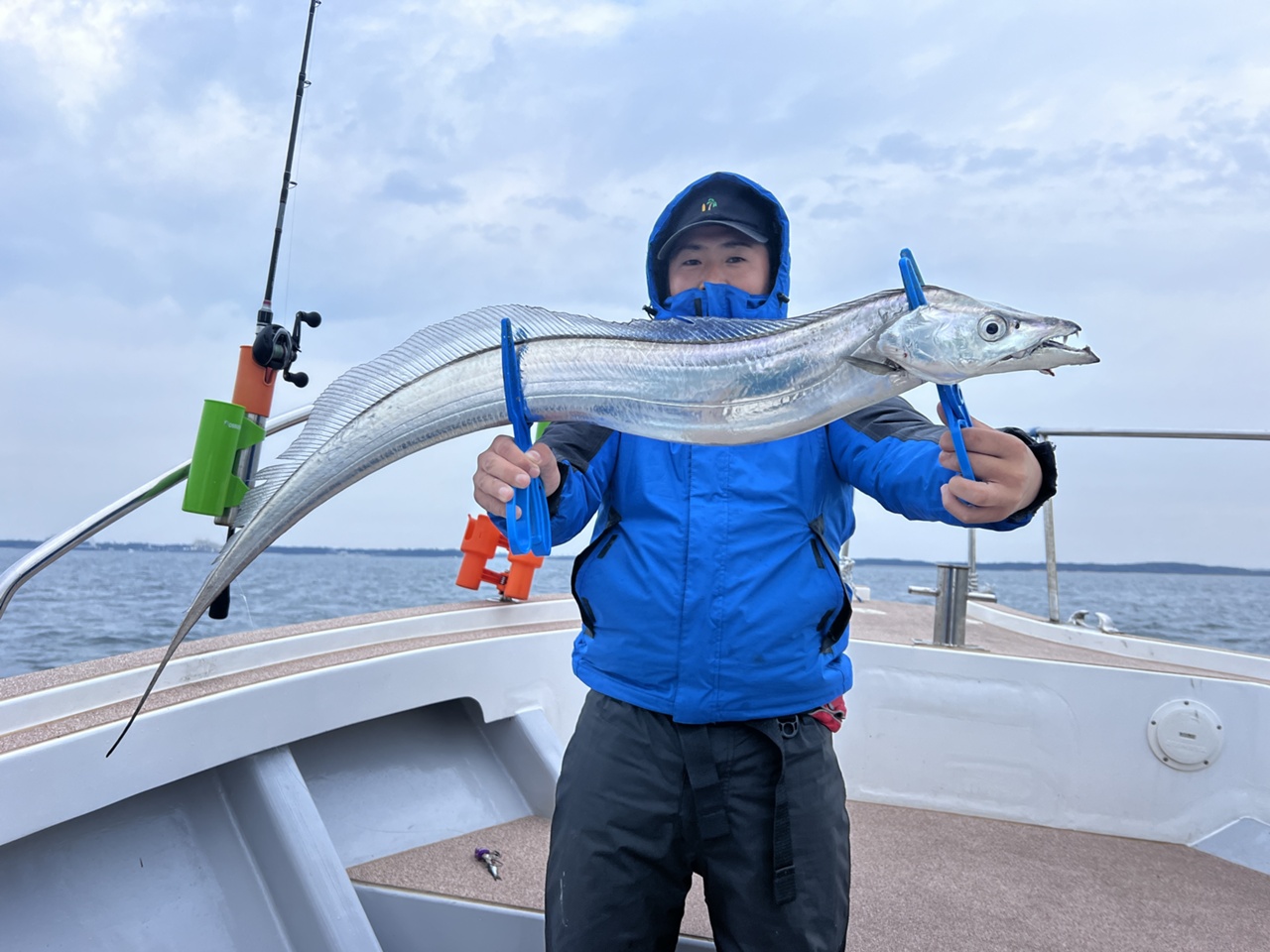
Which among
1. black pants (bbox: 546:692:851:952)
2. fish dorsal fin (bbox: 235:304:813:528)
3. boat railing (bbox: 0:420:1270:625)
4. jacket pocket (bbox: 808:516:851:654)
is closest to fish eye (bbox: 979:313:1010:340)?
fish dorsal fin (bbox: 235:304:813:528)

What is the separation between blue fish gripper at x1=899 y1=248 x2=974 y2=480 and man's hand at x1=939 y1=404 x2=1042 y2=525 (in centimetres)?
1

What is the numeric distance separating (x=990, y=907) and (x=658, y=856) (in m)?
1.86

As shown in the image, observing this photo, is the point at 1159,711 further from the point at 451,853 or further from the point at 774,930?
the point at 451,853

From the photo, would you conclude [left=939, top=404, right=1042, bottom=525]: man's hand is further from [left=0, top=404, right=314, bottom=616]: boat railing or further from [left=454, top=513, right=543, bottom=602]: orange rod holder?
[left=454, top=513, right=543, bottom=602]: orange rod holder

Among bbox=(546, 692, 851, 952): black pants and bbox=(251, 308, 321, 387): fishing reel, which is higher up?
bbox=(251, 308, 321, 387): fishing reel

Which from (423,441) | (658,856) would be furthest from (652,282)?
(658,856)

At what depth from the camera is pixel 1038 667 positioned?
3.77 m

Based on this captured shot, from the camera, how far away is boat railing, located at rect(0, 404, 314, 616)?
7.27 ft

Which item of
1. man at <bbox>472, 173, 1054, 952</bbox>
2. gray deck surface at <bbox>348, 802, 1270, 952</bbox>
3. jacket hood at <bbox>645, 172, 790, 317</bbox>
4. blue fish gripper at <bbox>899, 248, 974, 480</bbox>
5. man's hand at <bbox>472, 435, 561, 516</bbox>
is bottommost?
gray deck surface at <bbox>348, 802, 1270, 952</bbox>

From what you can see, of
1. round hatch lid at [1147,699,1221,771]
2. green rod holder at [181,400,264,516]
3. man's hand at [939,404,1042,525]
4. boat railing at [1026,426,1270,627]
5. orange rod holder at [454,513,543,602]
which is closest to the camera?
man's hand at [939,404,1042,525]

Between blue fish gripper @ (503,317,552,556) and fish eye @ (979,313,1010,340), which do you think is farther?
blue fish gripper @ (503,317,552,556)

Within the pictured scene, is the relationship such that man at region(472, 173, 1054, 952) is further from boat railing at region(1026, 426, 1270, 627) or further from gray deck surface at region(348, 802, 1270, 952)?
boat railing at region(1026, 426, 1270, 627)

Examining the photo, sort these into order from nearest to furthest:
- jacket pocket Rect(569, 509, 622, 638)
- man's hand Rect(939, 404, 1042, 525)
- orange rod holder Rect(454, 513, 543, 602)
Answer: man's hand Rect(939, 404, 1042, 525)
jacket pocket Rect(569, 509, 622, 638)
orange rod holder Rect(454, 513, 543, 602)

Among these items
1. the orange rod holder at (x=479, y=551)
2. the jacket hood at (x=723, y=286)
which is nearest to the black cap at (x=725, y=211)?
the jacket hood at (x=723, y=286)
